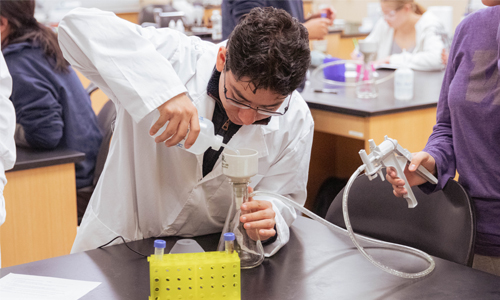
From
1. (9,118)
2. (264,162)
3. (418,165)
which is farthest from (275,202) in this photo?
(9,118)

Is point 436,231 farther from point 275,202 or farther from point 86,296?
point 86,296

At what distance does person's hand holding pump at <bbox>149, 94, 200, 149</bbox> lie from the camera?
3.42 ft

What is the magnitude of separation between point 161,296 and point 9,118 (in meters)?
0.51

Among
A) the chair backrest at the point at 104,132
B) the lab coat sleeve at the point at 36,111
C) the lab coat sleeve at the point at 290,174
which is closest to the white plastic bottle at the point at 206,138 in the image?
the lab coat sleeve at the point at 290,174

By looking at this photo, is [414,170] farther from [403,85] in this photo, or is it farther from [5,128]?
[403,85]

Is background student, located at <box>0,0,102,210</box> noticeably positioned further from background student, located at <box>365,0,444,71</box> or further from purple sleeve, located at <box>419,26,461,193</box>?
background student, located at <box>365,0,444,71</box>

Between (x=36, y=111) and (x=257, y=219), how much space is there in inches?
56.0

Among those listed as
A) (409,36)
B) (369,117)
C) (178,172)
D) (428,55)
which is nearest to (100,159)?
(178,172)

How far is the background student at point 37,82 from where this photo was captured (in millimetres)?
2172

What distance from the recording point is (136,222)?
1.36 m

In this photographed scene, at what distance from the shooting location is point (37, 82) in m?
2.20

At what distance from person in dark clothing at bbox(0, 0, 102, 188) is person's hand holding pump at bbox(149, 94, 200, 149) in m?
1.28

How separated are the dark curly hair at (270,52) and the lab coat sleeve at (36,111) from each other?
133 centimetres

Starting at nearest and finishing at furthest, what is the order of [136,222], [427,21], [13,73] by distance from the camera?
[136,222], [13,73], [427,21]
